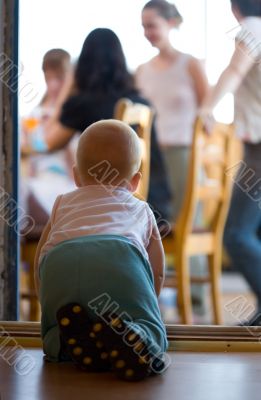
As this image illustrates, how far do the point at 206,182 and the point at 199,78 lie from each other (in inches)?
17.8

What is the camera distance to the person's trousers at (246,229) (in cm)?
265

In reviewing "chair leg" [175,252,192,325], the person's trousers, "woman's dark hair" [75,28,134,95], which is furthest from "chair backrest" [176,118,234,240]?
"woman's dark hair" [75,28,134,95]

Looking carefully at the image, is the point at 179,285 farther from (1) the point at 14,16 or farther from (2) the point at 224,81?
(1) the point at 14,16

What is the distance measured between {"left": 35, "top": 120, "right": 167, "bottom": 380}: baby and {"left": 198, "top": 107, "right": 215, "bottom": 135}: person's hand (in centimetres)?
144

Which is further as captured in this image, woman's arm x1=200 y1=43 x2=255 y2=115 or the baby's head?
woman's arm x1=200 y1=43 x2=255 y2=115

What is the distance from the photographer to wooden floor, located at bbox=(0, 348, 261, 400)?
120cm

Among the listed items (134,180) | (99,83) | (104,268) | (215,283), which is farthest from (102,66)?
(104,268)

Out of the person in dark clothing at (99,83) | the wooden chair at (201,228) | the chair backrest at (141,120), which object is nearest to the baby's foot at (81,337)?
the chair backrest at (141,120)

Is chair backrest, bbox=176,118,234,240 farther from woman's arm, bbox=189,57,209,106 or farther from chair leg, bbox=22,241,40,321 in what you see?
chair leg, bbox=22,241,40,321

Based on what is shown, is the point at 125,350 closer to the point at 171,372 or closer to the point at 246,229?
the point at 171,372

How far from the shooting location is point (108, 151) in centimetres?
Result: 146

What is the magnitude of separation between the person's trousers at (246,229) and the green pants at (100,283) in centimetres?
128

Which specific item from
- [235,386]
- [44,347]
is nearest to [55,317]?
[44,347]

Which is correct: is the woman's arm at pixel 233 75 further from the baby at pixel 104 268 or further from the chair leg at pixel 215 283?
the baby at pixel 104 268
